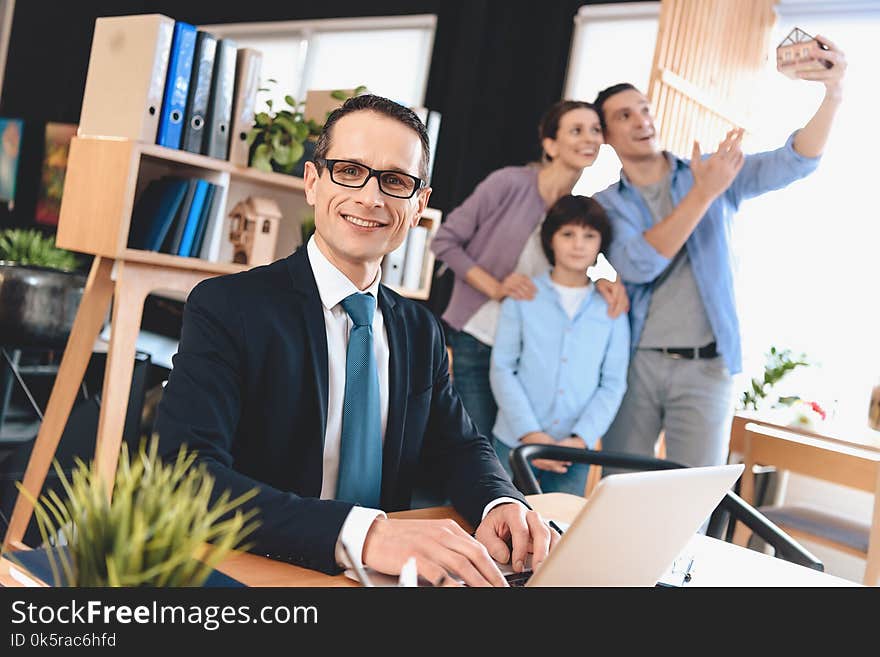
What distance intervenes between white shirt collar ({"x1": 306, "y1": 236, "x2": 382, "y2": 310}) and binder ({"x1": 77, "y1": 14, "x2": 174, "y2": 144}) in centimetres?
139

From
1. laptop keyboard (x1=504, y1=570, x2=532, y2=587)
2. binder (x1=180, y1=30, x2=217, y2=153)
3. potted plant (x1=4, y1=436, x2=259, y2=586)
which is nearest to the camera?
potted plant (x1=4, y1=436, x2=259, y2=586)

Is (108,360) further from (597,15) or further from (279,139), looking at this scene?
(597,15)

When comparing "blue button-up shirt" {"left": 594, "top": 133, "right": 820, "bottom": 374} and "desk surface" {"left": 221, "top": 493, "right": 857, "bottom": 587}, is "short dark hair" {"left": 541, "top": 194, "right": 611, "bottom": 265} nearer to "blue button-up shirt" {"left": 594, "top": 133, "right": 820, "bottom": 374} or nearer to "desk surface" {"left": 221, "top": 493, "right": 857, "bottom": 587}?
"blue button-up shirt" {"left": 594, "top": 133, "right": 820, "bottom": 374}

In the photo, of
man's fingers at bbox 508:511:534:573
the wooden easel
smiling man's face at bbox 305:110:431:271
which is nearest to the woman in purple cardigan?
the wooden easel

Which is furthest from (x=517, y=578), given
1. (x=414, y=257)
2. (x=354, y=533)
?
(x=414, y=257)

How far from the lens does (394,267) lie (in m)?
3.70

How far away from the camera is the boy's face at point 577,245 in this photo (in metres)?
2.56

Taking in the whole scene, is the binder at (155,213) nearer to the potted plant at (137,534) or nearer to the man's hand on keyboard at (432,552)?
the man's hand on keyboard at (432,552)

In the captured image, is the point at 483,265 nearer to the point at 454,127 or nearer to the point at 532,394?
the point at 532,394

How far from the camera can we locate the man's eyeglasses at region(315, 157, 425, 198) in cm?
138

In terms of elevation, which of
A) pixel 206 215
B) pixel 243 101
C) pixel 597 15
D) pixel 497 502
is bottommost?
pixel 497 502

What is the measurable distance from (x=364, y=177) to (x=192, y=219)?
1.54 metres

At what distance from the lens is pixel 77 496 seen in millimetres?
638
